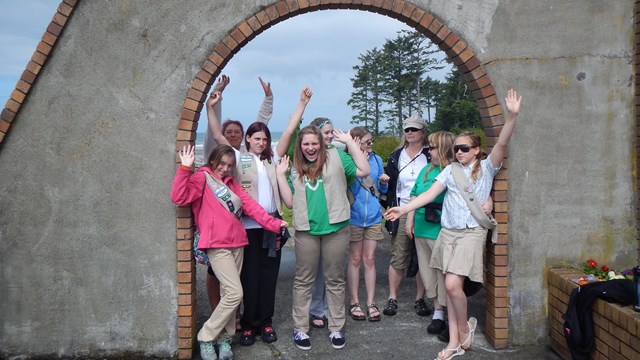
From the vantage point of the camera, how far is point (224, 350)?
4.38 m

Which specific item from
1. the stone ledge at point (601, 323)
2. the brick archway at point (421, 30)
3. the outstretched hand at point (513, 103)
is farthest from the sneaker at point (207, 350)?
the outstretched hand at point (513, 103)

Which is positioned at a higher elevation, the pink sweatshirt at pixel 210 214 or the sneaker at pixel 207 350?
the pink sweatshirt at pixel 210 214

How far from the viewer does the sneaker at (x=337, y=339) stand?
182 inches

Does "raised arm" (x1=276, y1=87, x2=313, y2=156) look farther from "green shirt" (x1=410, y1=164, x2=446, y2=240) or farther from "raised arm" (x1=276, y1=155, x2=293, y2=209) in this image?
"green shirt" (x1=410, y1=164, x2=446, y2=240)

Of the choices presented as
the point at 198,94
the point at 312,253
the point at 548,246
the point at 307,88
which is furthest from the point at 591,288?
the point at 198,94

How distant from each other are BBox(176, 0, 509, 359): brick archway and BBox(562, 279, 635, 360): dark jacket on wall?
2.10 feet

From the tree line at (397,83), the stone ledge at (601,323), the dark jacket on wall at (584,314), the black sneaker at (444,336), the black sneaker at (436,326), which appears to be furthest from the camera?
the tree line at (397,83)

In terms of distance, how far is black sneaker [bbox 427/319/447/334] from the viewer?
4.96m

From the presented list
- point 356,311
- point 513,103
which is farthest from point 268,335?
point 513,103

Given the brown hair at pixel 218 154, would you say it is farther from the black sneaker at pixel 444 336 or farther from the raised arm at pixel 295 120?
the black sneaker at pixel 444 336

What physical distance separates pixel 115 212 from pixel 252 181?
1176 millimetres

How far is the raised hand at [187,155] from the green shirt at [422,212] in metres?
2.09

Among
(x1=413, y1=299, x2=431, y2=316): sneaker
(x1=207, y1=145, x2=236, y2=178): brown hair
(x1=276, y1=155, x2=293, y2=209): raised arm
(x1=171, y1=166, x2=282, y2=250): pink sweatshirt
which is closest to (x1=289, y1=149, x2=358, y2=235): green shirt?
(x1=276, y1=155, x2=293, y2=209): raised arm

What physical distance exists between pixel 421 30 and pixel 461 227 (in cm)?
180
